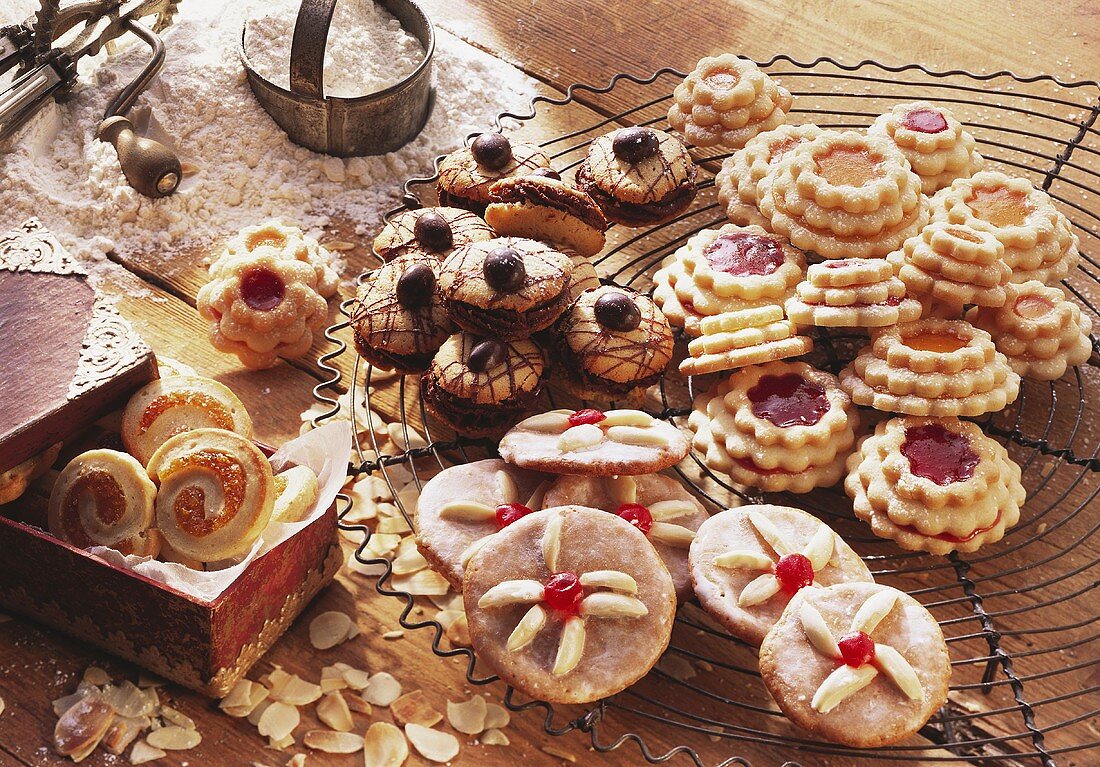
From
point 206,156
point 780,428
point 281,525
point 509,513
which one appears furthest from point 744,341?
point 206,156

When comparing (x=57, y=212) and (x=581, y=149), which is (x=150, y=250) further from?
(x=581, y=149)

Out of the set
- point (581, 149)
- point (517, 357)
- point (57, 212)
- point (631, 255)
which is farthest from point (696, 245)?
point (57, 212)

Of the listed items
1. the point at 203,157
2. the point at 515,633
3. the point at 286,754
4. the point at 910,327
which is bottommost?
the point at 286,754

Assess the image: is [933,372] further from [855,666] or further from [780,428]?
[855,666]

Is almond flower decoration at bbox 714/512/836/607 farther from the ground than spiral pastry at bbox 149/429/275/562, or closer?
farther from the ground

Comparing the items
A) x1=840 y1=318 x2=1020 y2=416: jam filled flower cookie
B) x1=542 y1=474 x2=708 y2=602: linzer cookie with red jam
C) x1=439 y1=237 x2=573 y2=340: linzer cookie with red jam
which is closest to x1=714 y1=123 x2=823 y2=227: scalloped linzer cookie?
x1=840 y1=318 x2=1020 y2=416: jam filled flower cookie

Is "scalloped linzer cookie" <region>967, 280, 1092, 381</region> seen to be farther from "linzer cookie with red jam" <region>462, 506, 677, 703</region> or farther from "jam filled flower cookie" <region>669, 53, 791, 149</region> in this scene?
"linzer cookie with red jam" <region>462, 506, 677, 703</region>

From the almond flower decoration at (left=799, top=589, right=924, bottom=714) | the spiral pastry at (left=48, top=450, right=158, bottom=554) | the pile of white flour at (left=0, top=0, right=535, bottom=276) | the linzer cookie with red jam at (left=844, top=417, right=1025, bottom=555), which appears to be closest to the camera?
the almond flower decoration at (left=799, top=589, right=924, bottom=714)
